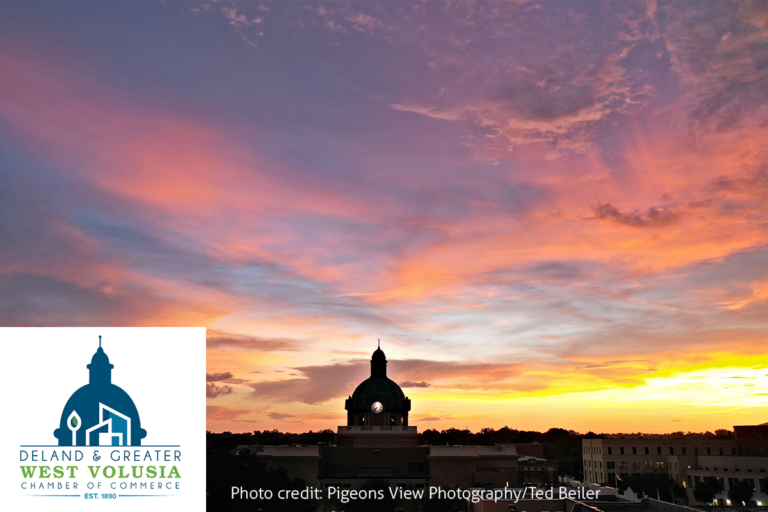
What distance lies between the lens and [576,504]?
1885 inches

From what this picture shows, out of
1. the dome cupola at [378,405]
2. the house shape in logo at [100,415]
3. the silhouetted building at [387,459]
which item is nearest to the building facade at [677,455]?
the silhouetted building at [387,459]

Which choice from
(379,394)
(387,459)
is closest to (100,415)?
(387,459)

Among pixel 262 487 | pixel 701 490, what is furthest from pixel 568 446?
pixel 262 487

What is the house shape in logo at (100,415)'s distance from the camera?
31.2 metres

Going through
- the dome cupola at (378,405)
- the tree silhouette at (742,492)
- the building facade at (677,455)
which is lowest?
the tree silhouette at (742,492)

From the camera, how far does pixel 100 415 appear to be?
31.6 metres

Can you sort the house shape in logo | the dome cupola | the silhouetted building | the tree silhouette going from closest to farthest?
the house shape in logo, the silhouetted building, the tree silhouette, the dome cupola

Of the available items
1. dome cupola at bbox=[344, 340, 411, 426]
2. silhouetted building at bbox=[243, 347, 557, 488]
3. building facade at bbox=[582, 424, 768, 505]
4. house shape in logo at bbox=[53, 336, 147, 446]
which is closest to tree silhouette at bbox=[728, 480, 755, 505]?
building facade at bbox=[582, 424, 768, 505]

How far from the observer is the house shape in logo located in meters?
31.2

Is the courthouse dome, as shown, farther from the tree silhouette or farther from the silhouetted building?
the tree silhouette

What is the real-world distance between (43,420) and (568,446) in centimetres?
17909

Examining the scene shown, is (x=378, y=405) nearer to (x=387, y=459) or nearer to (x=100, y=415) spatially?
(x=387, y=459)

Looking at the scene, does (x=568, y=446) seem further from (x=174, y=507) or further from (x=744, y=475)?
(x=174, y=507)

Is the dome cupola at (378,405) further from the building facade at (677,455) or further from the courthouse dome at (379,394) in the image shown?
the building facade at (677,455)
